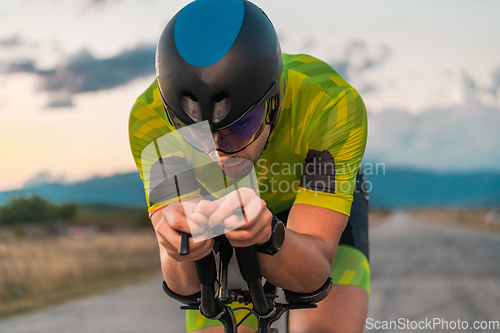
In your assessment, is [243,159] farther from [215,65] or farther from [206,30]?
[206,30]

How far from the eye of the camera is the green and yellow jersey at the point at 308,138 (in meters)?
2.22

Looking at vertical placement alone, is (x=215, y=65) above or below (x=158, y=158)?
above

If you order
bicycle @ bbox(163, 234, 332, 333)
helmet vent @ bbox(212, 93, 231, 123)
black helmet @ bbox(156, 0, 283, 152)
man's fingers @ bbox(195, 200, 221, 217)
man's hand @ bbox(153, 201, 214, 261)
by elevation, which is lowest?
bicycle @ bbox(163, 234, 332, 333)

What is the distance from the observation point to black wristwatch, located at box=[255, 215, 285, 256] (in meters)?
1.55

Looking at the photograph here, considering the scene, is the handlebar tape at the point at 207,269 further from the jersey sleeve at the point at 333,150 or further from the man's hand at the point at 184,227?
the jersey sleeve at the point at 333,150

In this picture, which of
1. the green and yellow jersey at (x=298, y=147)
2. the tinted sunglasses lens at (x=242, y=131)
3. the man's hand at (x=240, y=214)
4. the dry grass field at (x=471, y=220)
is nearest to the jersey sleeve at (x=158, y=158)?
the green and yellow jersey at (x=298, y=147)

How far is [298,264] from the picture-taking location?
1.81 m

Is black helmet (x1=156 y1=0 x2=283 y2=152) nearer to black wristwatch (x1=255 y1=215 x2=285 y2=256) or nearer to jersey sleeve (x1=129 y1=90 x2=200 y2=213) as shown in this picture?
Result: jersey sleeve (x1=129 y1=90 x2=200 y2=213)

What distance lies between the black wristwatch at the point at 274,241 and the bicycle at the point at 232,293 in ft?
0.12

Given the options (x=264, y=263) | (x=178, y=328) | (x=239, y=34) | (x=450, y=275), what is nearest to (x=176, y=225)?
(x=264, y=263)

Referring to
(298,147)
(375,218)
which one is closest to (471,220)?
(375,218)

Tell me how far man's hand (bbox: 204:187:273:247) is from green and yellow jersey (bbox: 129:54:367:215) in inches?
30.9

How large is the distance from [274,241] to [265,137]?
0.78 m

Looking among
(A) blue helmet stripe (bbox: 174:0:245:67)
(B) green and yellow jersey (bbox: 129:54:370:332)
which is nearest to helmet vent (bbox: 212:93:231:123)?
(A) blue helmet stripe (bbox: 174:0:245:67)
